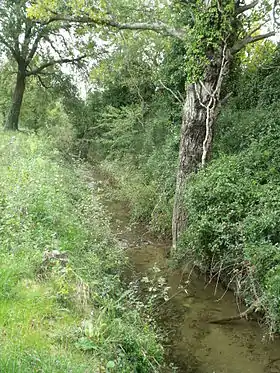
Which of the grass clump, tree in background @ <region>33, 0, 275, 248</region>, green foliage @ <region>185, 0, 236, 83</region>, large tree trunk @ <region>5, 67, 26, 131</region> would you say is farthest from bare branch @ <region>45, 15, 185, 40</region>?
large tree trunk @ <region>5, 67, 26, 131</region>

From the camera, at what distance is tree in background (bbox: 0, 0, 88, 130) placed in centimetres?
1596

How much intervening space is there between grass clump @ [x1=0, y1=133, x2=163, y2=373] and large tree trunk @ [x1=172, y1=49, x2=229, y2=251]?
6.62ft

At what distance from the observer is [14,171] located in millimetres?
7320

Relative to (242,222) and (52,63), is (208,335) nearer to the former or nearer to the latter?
(242,222)

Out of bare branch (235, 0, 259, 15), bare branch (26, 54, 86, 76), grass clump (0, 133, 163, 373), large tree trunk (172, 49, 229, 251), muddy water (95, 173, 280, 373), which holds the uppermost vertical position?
bare branch (26, 54, 86, 76)

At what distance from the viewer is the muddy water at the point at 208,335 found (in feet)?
14.9

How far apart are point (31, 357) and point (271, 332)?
317 centimetres

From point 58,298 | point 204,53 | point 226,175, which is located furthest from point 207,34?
point 58,298

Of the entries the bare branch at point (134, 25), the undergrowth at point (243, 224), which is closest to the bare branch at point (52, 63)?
the bare branch at point (134, 25)

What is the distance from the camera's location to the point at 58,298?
3844 millimetres

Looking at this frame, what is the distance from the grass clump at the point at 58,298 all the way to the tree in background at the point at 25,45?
11.9m

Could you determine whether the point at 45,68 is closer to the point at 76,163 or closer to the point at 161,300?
the point at 76,163

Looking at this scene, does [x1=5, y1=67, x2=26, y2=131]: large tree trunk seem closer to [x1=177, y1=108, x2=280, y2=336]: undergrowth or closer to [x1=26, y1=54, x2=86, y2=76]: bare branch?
[x1=26, y1=54, x2=86, y2=76]: bare branch

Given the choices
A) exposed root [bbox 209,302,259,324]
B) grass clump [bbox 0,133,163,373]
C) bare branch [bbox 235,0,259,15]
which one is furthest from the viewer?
bare branch [bbox 235,0,259,15]
